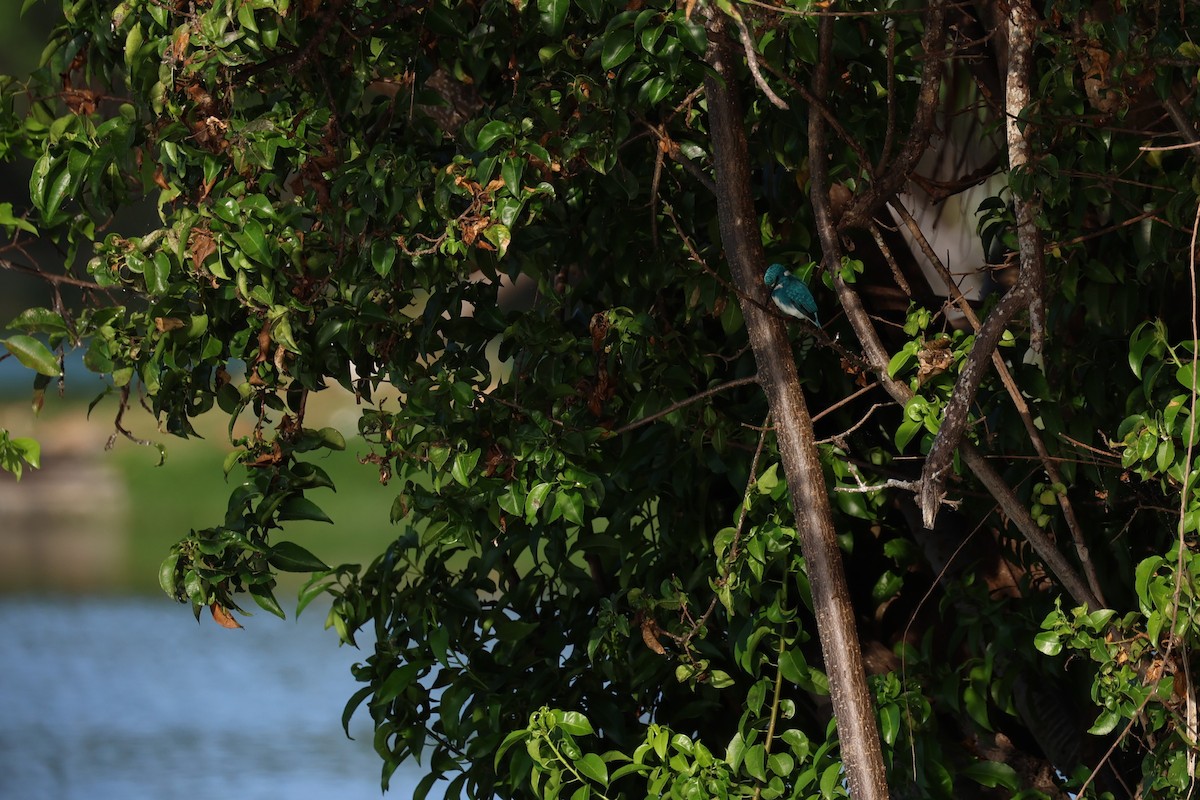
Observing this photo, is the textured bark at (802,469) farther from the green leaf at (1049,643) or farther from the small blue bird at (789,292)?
the green leaf at (1049,643)

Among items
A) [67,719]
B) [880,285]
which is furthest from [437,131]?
[67,719]

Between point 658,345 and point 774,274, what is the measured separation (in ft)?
0.57

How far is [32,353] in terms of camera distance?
1.08 meters

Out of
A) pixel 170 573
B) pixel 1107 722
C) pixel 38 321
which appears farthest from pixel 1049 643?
pixel 38 321

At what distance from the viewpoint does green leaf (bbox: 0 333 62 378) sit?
108 cm

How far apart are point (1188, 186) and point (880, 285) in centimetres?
50

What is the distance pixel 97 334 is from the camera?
135 cm

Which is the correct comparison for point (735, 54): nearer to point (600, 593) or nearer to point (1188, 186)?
point (1188, 186)

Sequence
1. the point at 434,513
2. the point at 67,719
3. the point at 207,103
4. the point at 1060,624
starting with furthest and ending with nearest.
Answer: the point at 67,719 < the point at 434,513 < the point at 207,103 < the point at 1060,624

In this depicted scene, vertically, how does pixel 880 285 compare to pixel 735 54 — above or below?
below

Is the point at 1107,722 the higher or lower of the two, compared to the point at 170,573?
lower

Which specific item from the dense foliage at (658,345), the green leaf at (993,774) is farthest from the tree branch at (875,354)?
the green leaf at (993,774)

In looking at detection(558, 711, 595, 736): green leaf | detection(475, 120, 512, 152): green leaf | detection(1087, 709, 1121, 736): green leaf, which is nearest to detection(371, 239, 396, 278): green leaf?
detection(475, 120, 512, 152): green leaf

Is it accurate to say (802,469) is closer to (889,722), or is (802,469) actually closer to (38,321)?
(889,722)
